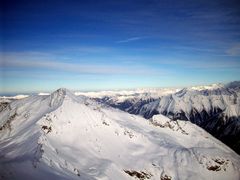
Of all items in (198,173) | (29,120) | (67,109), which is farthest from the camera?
(198,173)

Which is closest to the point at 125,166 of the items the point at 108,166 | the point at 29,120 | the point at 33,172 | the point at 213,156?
the point at 108,166

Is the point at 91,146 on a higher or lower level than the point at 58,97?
lower

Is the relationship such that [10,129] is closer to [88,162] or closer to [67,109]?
[67,109]

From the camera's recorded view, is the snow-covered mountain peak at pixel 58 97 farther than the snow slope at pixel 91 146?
Yes

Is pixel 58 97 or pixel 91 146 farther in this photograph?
pixel 58 97

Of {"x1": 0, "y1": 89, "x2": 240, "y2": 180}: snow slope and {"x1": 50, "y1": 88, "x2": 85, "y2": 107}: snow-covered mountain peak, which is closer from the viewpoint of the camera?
{"x1": 0, "y1": 89, "x2": 240, "y2": 180}: snow slope

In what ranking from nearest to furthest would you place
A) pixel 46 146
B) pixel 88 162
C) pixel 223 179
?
pixel 46 146 → pixel 88 162 → pixel 223 179

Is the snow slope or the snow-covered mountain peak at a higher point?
the snow-covered mountain peak

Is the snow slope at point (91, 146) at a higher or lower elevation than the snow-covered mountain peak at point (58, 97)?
lower
